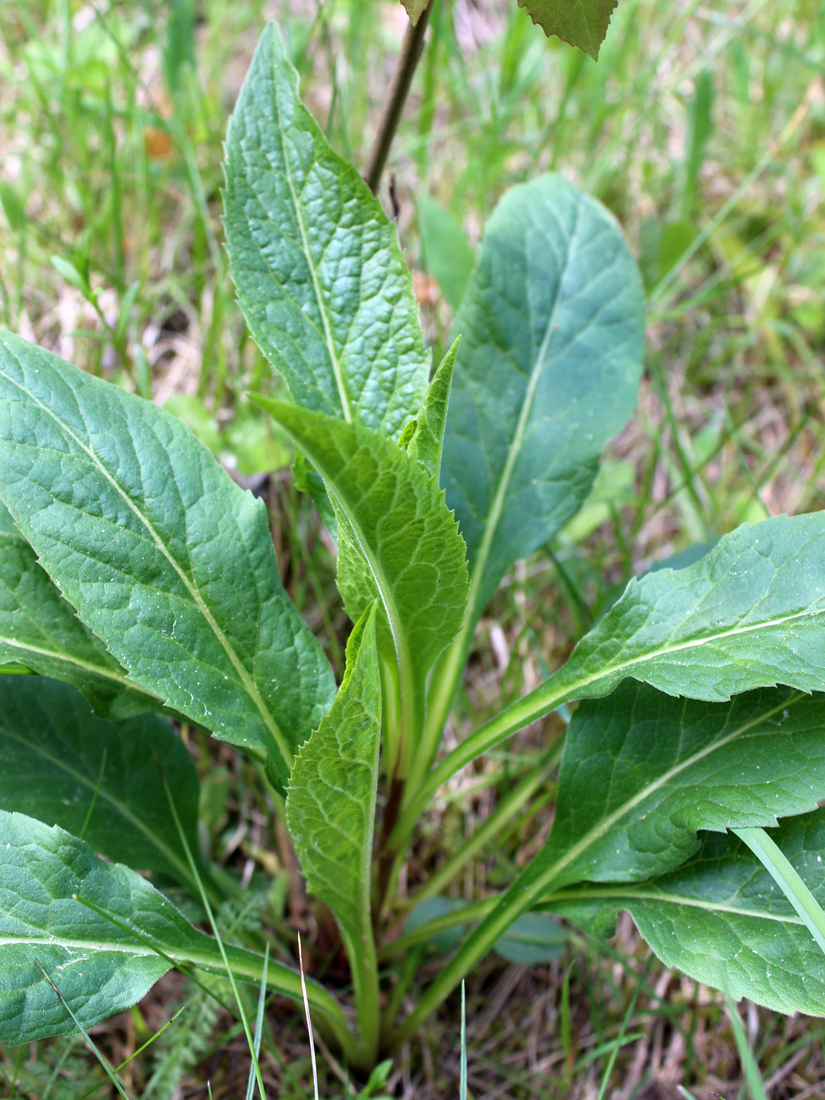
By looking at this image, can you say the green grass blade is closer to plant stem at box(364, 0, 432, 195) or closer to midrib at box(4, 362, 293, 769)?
midrib at box(4, 362, 293, 769)

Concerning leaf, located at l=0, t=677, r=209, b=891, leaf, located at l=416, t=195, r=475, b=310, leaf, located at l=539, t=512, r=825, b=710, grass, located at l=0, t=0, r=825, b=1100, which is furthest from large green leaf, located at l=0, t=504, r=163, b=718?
leaf, located at l=416, t=195, r=475, b=310

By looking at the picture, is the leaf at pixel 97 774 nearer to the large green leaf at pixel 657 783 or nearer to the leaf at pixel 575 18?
the large green leaf at pixel 657 783

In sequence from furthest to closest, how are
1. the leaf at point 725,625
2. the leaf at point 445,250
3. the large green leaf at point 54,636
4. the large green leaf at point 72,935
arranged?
the leaf at point 445,250 → the large green leaf at point 54,636 → the leaf at point 725,625 → the large green leaf at point 72,935

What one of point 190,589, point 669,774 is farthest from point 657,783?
point 190,589

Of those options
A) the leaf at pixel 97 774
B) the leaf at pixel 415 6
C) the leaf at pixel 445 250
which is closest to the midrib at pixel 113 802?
the leaf at pixel 97 774

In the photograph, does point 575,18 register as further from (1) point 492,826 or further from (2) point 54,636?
(1) point 492,826

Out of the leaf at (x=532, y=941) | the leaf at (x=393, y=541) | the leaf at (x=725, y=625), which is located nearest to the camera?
the leaf at (x=393, y=541)
